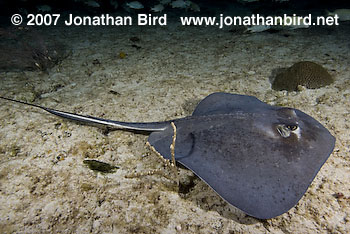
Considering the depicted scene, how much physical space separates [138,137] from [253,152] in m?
1.58

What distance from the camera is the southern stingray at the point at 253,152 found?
1.67m

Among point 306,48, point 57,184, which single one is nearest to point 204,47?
point 306,48

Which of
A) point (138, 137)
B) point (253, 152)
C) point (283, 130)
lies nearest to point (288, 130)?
point (283, 130)

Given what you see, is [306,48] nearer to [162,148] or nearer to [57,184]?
[162,148]

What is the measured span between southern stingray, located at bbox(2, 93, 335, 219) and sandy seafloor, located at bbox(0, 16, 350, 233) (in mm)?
342

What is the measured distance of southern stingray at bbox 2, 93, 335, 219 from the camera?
1.67 metres

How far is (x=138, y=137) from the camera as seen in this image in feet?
9.26

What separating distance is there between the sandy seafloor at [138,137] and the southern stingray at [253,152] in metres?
0.34

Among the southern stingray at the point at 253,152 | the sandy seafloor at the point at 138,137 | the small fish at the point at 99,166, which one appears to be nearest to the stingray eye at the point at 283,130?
the southern stingray at the point at 253,152

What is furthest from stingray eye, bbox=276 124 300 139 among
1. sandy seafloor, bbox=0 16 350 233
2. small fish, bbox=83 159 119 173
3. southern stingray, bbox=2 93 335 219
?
small fish, bbox=83 159 119 173

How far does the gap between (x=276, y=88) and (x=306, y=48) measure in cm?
260

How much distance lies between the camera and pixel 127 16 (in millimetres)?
9750

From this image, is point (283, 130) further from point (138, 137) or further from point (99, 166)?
point (99, 166)

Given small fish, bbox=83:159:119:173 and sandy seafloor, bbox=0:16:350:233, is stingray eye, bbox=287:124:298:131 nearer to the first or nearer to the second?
→ sandy seafloor, bbox=0:16:350:233
